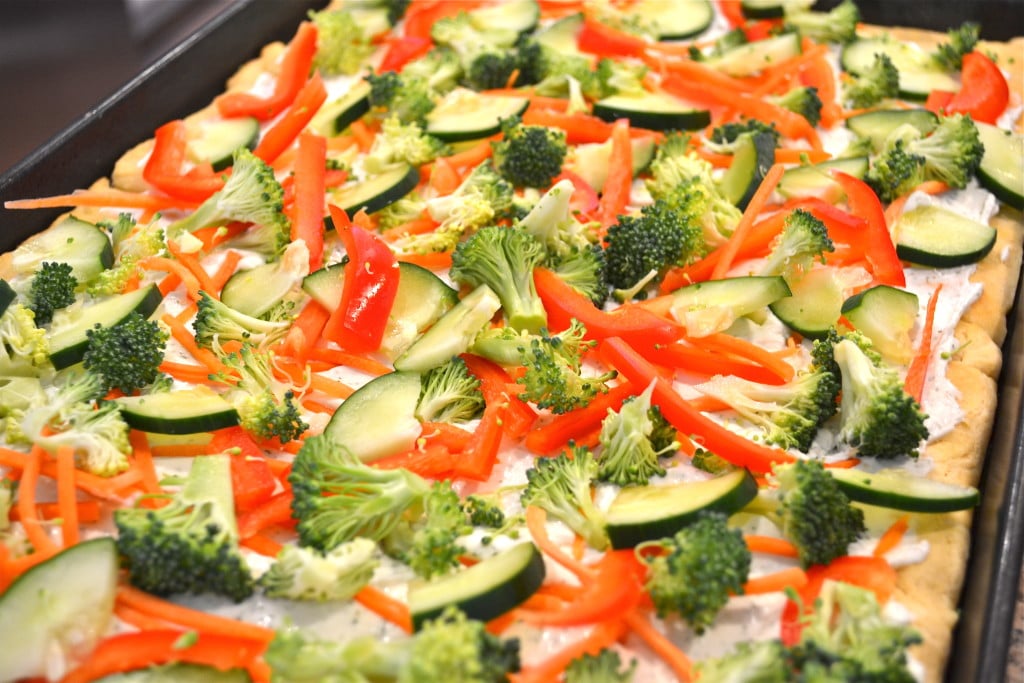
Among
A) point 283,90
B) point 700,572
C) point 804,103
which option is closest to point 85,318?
point 283,90

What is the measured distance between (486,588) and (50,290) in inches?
79.7

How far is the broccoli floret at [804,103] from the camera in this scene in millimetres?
4621

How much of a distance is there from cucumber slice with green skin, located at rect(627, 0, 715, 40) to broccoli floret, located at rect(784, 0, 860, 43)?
19.0 inches

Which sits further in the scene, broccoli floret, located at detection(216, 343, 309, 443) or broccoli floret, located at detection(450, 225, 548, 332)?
broccoli floret, located at detection(450, 225, 548, 332)

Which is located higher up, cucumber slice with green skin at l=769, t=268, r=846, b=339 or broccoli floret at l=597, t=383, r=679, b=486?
broccoli floret at l=597, t=383, r=679, b=486

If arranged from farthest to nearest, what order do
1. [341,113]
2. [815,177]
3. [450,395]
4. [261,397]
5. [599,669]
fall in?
[341,113] → [815,177] → [450,395] → [261,397] → [599,669]

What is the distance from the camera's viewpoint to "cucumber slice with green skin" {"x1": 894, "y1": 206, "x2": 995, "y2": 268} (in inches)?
153

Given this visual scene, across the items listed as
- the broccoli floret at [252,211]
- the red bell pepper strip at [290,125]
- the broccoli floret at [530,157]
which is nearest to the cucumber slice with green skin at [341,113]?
the red bell pepper strip at [290,125]

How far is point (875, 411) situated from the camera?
307 cm

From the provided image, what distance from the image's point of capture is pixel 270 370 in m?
3.35

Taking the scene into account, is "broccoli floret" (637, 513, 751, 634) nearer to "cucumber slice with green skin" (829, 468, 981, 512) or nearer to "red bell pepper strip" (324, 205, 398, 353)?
"cucumber slice with green skin" (829, 468, 981, 512)

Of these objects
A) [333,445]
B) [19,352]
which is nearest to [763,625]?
[333,445]

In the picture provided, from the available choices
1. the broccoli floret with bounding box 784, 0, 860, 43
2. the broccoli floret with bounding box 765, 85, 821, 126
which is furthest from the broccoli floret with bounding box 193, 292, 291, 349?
the broccoli floret with bounding box 784, 0, 860, 43

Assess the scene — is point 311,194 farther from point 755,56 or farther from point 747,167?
point 755,56
